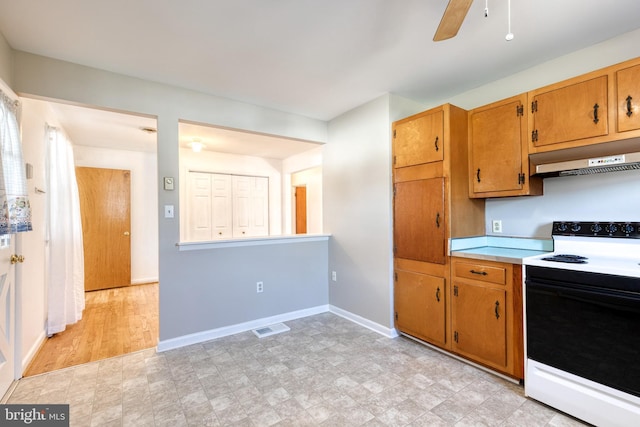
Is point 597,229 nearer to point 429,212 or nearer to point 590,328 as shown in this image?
point 590,328

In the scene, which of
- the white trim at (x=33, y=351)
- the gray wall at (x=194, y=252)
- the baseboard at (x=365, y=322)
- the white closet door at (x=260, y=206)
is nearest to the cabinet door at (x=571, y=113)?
the baseboard at (x=365, y=322)

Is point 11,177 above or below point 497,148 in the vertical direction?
below

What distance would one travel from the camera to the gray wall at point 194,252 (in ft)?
7.45

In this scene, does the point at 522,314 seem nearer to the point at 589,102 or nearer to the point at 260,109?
the point at 589,102

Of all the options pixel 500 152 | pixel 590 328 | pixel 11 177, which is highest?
pixel 500 152

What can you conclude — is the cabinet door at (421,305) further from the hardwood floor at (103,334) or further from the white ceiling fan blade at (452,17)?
the hardwood floor at (103,334)

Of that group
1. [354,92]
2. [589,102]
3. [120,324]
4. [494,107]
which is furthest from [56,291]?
[589,102]

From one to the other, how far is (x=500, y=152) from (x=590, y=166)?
587 millimetres

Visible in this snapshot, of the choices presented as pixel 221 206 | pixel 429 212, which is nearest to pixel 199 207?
pixel 221 206

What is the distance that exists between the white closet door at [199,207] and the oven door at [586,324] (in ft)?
15.9

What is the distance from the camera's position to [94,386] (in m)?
2.05

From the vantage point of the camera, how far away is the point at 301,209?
6695 millimetres

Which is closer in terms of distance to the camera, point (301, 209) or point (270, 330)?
point (270, 330)

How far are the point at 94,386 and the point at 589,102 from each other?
153 inches
